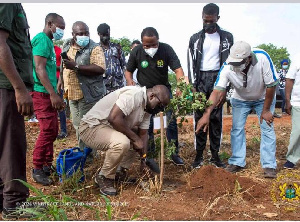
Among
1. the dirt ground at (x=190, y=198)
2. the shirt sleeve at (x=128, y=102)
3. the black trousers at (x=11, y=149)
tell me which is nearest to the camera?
the black trousers at (x=11, y=149)

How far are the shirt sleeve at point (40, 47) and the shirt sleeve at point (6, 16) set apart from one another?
1.15 m

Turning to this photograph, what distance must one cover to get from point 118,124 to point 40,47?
4.43 feet

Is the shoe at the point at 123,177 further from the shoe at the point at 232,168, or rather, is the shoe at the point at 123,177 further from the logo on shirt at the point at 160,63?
the logo on shirt at the point at 160,63

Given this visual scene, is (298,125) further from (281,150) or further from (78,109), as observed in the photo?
(78,109)

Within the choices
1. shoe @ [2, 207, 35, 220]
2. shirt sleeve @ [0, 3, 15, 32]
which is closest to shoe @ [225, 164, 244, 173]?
shoe @ [2, 207, 35, 220]

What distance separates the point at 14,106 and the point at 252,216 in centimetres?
224

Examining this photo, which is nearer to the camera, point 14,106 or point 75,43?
point 14,106

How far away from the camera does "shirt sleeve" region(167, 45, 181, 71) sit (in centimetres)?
446

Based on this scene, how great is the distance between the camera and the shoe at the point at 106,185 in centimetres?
333

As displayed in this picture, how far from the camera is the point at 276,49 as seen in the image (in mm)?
32688

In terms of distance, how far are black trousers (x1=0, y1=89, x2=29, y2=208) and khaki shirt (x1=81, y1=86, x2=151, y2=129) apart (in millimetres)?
941

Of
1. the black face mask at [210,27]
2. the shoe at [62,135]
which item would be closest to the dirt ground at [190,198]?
the black face mask at [210,27]

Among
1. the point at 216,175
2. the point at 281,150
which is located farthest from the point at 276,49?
the point at 216,175

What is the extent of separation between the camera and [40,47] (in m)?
3.69
